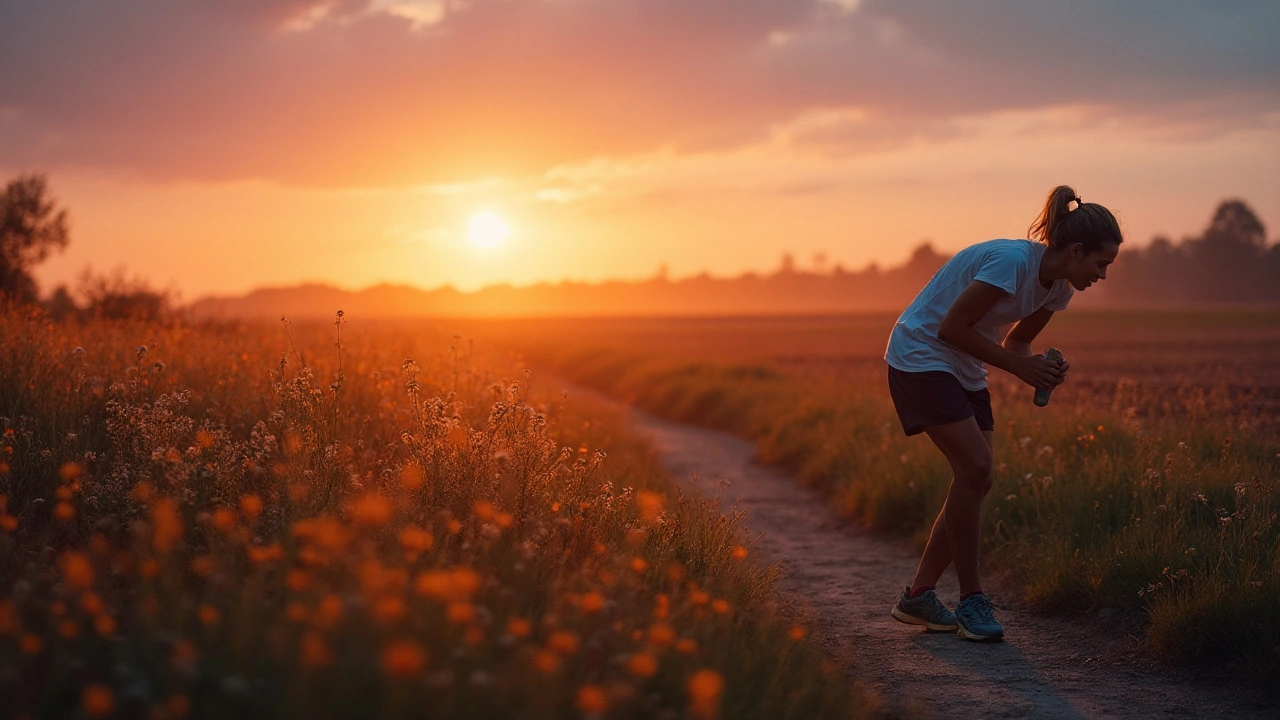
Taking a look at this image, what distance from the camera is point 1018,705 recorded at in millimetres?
3777

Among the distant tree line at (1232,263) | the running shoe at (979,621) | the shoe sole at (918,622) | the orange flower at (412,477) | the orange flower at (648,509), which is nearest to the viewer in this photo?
the orange flower at (412,477)

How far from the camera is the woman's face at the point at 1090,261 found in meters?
4.18

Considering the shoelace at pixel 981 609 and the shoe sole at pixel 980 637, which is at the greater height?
the shoelace at pixel 981 609

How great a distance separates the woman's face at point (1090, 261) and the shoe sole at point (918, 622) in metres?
1.92

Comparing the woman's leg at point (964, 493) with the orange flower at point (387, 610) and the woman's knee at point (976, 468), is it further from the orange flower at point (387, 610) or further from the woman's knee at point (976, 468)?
the orange flower at point (387, 610)

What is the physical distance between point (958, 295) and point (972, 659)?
69.6 inches

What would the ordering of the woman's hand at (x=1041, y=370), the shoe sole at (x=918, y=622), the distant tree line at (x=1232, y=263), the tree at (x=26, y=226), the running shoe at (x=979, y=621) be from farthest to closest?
the distant tree line at (x=1232, y=263), the tree at (x=26, y=226), the shoe sole at (x=918, y=622), the running shoe at (x=979, y=621), the woman's hand at (x=1041, y=370)

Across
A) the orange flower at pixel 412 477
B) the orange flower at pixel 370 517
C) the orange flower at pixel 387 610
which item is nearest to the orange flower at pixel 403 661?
the orange flower at pixel 387 610

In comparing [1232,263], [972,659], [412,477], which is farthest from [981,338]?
[1232,263]

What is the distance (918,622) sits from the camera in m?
4.89

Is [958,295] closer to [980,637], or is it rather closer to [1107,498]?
[980,637]

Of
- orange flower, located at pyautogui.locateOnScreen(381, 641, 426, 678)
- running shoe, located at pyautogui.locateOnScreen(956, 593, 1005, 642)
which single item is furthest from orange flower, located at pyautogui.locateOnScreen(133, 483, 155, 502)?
running shoe, located at pyautogui.locateOnScreen(956, 593, 1005, 642)

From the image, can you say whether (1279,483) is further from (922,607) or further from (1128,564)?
(922,607)

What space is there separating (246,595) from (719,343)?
147 feet
